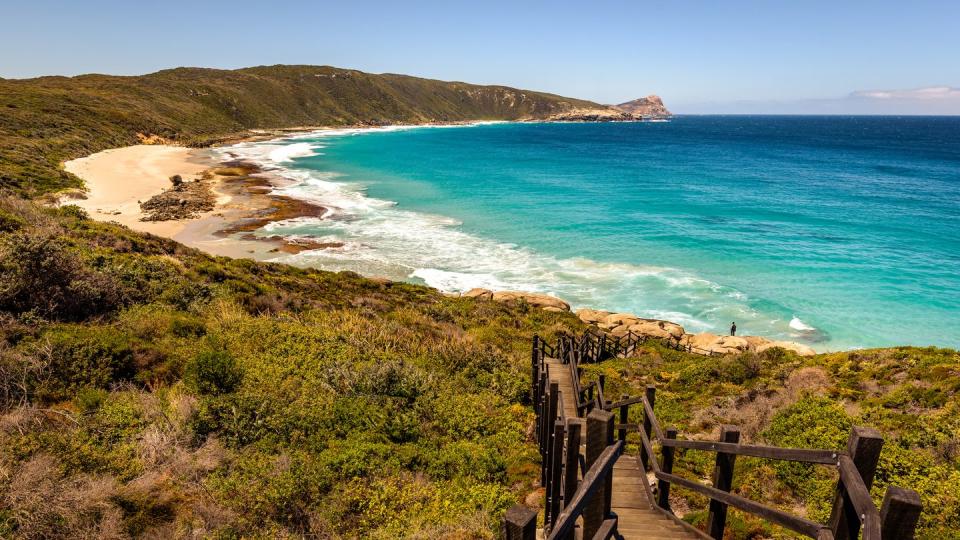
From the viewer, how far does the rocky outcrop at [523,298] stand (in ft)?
77.7

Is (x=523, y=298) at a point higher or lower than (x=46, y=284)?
lower

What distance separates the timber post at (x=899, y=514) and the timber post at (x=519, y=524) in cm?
172

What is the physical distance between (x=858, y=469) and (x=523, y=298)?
69.5ft

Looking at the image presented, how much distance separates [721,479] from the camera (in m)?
4.35

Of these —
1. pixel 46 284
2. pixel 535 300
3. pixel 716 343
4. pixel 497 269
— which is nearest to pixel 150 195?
pixel 497 269

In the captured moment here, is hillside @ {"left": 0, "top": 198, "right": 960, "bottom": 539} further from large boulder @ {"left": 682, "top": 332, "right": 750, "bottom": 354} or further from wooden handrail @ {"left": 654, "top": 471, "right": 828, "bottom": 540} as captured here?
large boulder @ {"left": 682, "top": 332, "right": 750, "bottom": 354}

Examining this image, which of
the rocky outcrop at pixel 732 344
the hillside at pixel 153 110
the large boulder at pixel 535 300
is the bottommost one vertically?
the rocky outcrop at pixel 732 344

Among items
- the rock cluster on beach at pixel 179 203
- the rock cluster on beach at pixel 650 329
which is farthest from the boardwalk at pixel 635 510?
the rock cluster on beach at pixel 179 203

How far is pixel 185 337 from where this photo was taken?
10.9 m

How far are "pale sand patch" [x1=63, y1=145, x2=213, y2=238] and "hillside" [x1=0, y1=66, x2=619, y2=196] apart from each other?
2.35 metres

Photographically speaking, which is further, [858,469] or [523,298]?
[523,298]

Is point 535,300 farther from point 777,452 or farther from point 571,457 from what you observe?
point 777,452

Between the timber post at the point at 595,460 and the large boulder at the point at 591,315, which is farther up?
the timber post at the point at 595,460

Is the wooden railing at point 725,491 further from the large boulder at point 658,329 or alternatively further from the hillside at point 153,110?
the hillside at point 153,110
